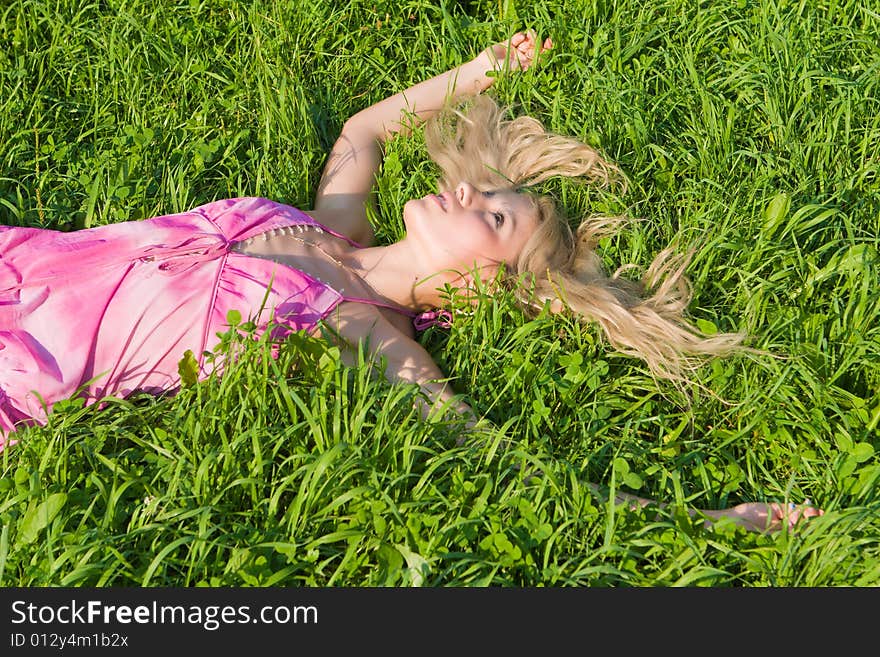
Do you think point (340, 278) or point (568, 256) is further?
point (568, 256)

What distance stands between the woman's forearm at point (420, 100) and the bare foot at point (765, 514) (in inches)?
87.3

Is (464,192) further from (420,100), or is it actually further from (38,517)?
(38,517)

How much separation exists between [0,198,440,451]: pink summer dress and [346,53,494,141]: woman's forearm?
1.16m

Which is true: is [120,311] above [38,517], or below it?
above

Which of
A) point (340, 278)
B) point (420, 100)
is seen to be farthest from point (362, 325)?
point (420, 100)

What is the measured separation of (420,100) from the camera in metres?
4.32

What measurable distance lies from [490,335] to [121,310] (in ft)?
4.36

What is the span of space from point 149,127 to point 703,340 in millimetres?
2582

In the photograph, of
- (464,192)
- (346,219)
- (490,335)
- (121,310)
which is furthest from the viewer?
(346,219)

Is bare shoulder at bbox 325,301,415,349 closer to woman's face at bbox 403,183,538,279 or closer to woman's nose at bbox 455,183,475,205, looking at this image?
woman's face at bbox 403,183,538,279

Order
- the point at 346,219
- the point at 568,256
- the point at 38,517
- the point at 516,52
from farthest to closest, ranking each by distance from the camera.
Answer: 1. the point at 516,52
2. the point at 346,219
3. the point at 568,256
4. the point at 38,517

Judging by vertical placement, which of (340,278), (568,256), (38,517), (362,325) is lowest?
(568,256)

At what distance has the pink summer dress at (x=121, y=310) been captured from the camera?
123 inches

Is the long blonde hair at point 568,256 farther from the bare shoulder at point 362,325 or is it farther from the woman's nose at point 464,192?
the bare shoulder at point 362,325
